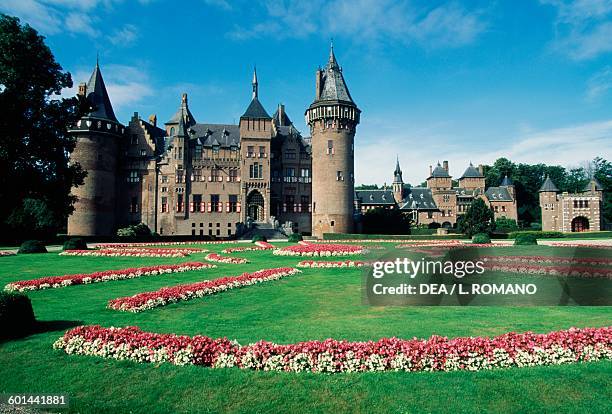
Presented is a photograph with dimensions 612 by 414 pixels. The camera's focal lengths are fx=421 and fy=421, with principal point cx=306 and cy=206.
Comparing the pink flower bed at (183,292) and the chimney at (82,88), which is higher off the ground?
the chimney at (82,88)

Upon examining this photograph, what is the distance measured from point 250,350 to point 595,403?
4.69m

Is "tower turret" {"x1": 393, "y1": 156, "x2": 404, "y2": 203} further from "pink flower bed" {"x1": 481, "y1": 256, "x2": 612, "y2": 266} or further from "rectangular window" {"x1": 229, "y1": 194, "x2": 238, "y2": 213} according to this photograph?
"pink flower bed" {"x1": 481, "y1": 256, "x2": 612, "y2": 266}

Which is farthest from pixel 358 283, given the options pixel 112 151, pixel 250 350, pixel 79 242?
pixel 112 151

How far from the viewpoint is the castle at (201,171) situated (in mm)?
51000

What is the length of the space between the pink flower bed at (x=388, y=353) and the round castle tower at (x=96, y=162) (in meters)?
50.0

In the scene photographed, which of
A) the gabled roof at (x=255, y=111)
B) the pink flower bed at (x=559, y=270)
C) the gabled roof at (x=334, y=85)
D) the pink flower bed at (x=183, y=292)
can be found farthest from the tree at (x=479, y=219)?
the pink flower bed at (x=183, y=292)

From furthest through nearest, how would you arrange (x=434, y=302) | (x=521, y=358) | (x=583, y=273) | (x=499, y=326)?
(x=583, y=273)
(x=434, y=302)
(x=499, y=326)
(x=521, y=358)

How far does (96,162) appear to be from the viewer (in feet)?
171

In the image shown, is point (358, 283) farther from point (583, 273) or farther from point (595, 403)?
point (595, 403)

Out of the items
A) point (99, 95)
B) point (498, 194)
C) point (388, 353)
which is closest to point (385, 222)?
point (498, 194)

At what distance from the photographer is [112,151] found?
5362 centimetres

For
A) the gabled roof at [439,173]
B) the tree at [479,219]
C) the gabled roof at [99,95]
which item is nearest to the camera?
the tree at [479,219]

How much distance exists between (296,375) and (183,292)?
652 cm

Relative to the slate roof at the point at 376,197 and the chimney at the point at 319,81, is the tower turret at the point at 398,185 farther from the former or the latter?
the chimney at the point at 319,81
